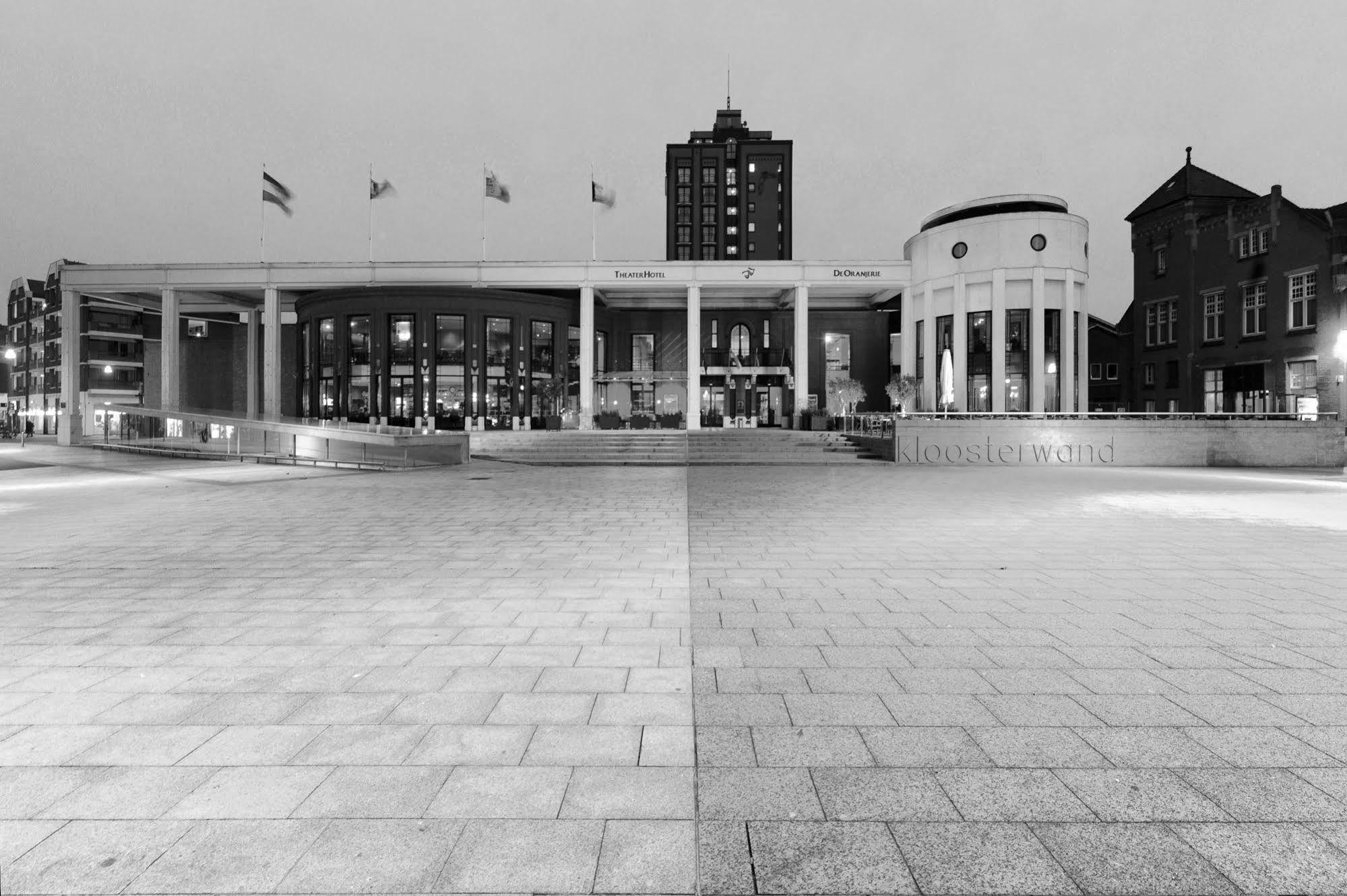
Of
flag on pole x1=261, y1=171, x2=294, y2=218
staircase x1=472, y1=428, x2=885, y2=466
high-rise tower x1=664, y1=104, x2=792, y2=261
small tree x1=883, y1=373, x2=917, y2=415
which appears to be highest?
high-rise tower x1=664, y1=104, x2=792, y2=261

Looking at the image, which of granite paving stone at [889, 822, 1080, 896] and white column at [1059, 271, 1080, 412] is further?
white column at [1059, 271, 1080, 412]

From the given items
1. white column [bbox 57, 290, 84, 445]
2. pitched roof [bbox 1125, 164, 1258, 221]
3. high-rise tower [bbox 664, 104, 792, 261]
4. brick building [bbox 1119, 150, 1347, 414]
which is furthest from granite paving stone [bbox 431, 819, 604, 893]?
high-rise tower [bbox 664, 104, 792, 261]

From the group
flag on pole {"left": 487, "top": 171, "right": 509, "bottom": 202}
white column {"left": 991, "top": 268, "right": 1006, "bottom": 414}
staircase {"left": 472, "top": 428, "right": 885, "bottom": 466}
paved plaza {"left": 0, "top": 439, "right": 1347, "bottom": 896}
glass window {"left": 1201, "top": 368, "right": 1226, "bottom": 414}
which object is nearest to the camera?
paved plaza {"left": 0, "top": 439, "right": 1347, "bottom": 896}

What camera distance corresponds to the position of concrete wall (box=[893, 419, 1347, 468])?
27.0m

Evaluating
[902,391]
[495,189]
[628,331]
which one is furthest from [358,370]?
[902,391]

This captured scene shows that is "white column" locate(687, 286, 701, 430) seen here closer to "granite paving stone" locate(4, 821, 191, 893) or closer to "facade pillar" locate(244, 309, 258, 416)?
"facade pillar" locate(244, 309, 258, 416)

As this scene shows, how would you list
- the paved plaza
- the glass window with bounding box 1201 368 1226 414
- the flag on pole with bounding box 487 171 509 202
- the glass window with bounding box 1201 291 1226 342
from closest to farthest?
the paved plaza, the flag on pole with bounding box 487 171 509 202, the glass window with bounding box 1201 291 1226 342, the glass window with bounding box 1201 368 1226 414

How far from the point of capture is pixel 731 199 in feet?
292

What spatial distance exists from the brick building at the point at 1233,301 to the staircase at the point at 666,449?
Result: 22.9 meters

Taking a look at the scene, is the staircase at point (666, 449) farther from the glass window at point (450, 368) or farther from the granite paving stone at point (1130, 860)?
the granite paving stone at point (1130, 860)

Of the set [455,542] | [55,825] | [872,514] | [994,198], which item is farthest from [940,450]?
[55,825]

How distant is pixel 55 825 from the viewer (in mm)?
2828

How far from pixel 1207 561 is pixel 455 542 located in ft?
30.6

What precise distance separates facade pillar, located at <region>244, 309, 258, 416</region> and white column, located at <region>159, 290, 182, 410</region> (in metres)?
3.49
